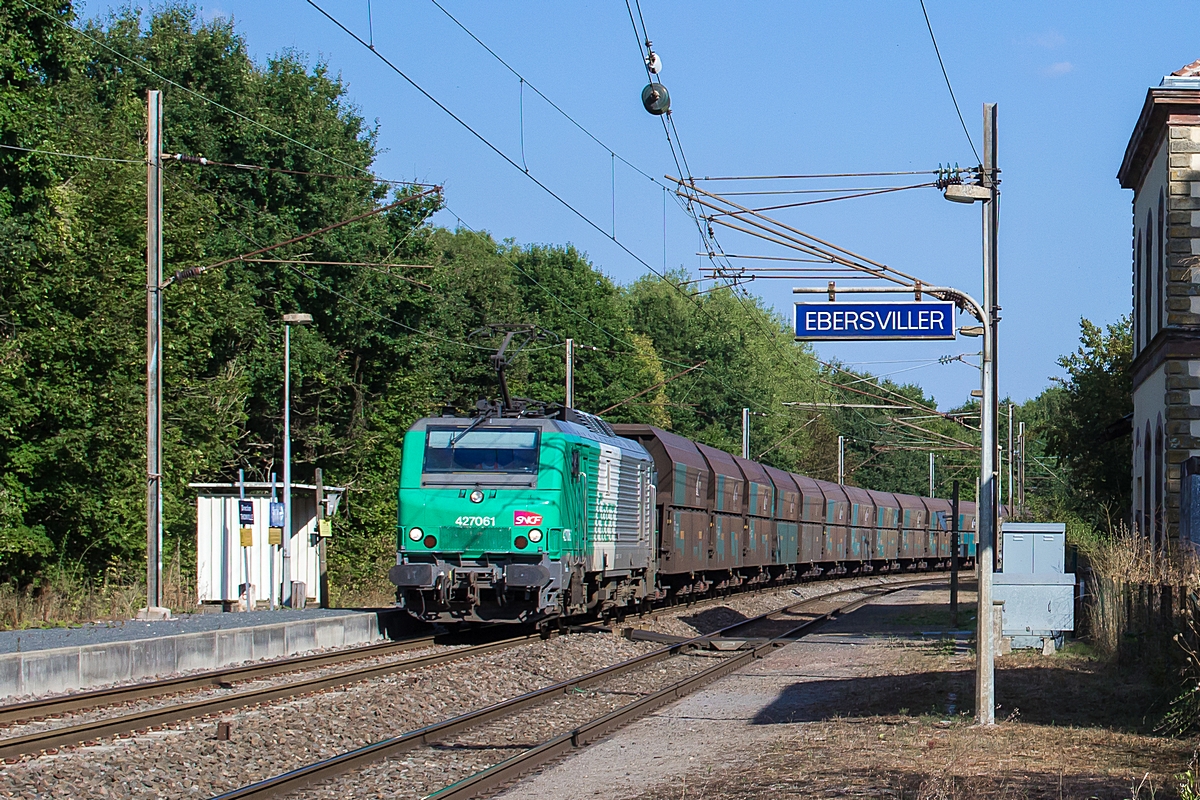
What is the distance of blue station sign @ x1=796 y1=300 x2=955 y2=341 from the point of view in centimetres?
1298

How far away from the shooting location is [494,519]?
794 inches

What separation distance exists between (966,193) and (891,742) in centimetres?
507

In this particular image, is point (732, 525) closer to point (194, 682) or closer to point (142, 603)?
point (142, 603)

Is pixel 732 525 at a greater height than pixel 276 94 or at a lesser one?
lesser

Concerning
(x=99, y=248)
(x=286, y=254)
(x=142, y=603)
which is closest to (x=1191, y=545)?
(x=142, y=603)

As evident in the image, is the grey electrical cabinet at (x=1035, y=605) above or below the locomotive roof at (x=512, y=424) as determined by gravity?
below

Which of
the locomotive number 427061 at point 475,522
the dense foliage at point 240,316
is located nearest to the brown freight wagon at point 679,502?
the dense foliage at point 240,316

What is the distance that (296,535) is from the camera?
1592 inches

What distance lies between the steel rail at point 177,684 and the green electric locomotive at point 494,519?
121cm

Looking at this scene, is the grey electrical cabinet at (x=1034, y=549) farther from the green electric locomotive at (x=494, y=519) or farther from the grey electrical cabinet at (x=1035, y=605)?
the green electric locomotive at (x=494, y=519)

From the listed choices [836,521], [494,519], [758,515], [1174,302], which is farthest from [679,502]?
[836,521]

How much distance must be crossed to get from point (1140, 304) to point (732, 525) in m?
10.5

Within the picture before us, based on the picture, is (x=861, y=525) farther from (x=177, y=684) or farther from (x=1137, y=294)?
(x=177, y=684)

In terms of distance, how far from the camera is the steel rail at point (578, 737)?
966 centimetres
